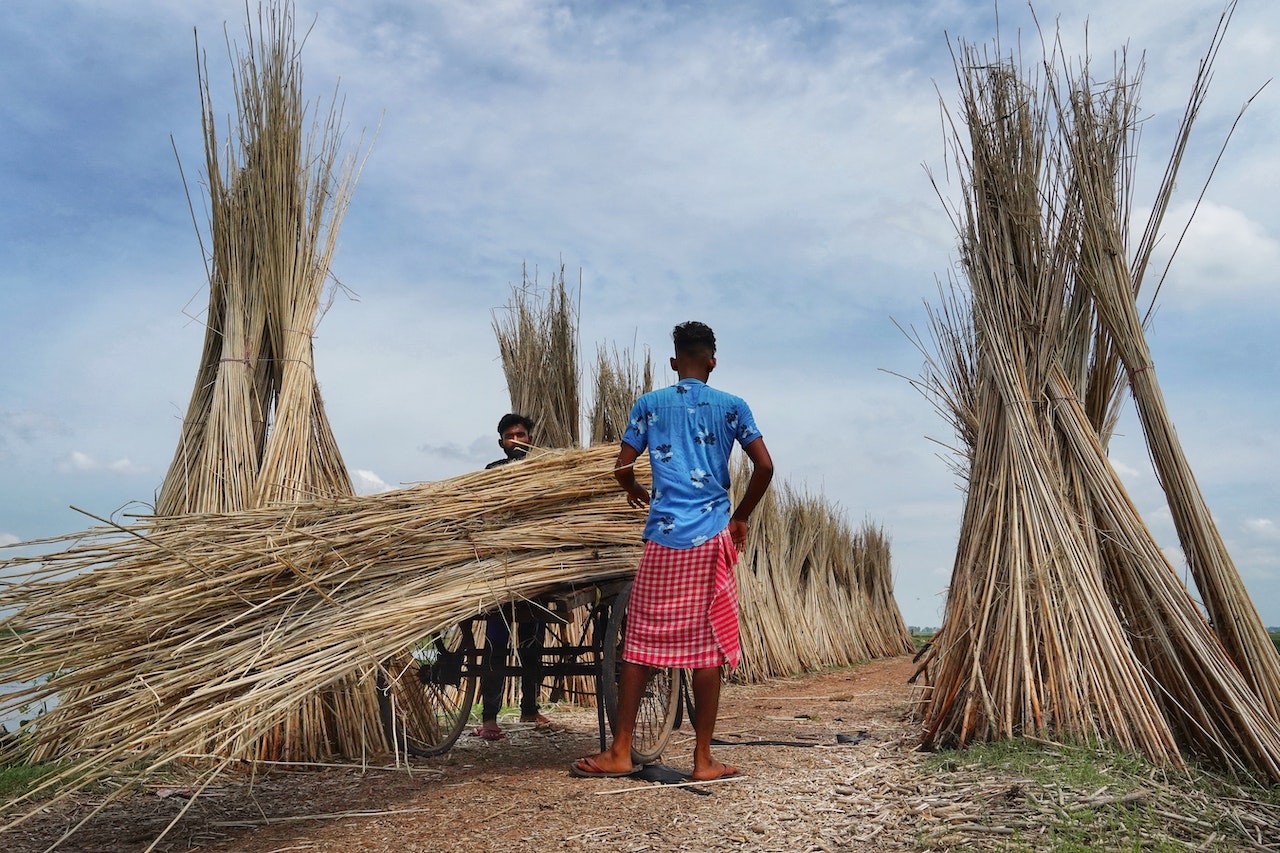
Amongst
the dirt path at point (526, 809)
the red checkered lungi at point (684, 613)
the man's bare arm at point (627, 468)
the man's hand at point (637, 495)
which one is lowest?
the dirt path at point (526, 809)

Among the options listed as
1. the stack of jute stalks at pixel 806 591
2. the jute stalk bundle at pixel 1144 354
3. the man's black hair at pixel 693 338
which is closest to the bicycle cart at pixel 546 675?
the man's black hair at pixel 693 338

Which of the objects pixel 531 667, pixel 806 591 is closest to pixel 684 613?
pixel 531 667

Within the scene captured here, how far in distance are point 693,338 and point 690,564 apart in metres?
0.81

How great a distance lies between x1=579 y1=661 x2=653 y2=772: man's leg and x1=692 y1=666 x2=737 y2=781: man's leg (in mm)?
188

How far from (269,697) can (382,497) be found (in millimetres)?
1089

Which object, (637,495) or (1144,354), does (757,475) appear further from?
(1144,354)

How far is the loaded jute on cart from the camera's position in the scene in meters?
2.51

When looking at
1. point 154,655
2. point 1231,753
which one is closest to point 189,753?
point 154,655

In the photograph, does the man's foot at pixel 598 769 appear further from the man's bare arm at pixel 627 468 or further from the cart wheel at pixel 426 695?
the man's bare arm at pixel 627 468

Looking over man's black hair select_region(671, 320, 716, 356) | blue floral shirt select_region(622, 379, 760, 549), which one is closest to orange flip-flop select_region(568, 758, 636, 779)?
blue floral shirt select_region(622, 379, 760, 549)

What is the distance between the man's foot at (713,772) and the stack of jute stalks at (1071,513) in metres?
0.87

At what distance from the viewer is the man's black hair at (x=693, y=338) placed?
3.38 meters

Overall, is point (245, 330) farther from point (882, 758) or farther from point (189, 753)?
point (882, 758)

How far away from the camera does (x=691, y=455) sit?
10.7 ft
